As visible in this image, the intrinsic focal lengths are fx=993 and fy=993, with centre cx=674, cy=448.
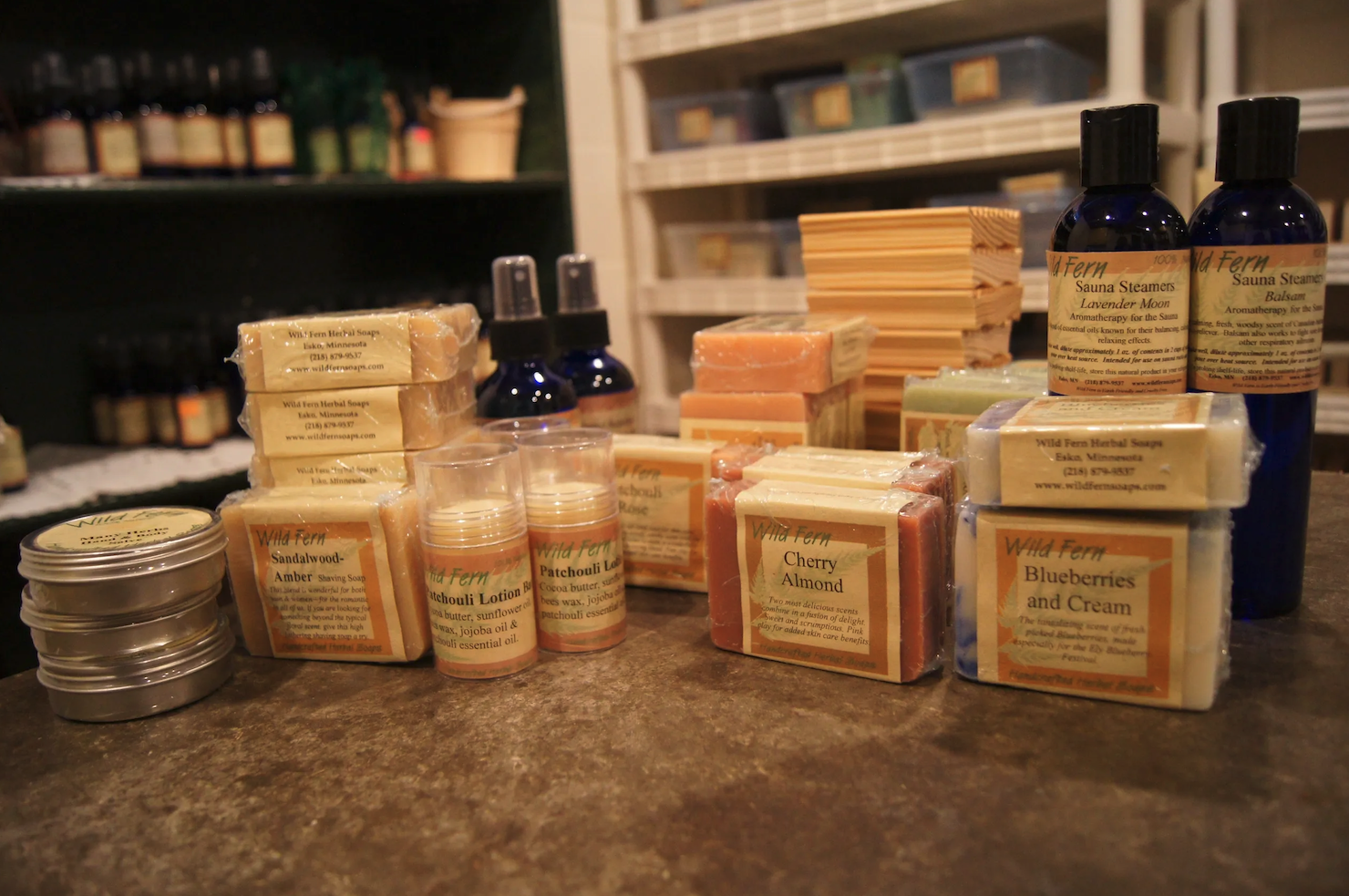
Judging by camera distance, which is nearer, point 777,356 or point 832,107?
point 777,356

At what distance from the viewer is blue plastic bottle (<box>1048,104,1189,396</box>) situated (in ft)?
2.19

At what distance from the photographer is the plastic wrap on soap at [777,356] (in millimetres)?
870

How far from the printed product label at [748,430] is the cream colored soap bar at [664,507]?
0.13 ft

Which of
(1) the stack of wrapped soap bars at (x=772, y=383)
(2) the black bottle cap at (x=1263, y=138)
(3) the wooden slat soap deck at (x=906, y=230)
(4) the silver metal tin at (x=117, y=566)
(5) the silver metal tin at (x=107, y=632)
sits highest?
(2) the black bottle cap at (x=1263, y=138)

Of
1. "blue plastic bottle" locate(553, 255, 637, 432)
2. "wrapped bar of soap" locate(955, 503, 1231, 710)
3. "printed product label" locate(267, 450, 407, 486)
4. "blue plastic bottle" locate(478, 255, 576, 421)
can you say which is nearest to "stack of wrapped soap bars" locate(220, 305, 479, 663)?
"printed product label" locate(267, 450, 407, 486)

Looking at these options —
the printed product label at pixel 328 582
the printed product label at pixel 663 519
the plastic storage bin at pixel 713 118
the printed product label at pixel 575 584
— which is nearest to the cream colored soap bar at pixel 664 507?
the printed product label at pixel 663 519

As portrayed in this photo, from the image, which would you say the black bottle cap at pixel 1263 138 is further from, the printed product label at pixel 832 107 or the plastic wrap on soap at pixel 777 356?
the printed product label at pixel 832 107

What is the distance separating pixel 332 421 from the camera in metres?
0.78

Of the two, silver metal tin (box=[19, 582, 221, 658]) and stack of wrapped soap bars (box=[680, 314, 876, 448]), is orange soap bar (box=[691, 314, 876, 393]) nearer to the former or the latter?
stack of wrapped soap bars (box=[680, 314, 876, 448])

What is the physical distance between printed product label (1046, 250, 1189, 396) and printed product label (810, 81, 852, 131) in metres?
1.35

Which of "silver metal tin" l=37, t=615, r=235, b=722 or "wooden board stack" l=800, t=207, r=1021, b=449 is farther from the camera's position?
"wooden board stack" l=800, t=207, r=1021, b=449

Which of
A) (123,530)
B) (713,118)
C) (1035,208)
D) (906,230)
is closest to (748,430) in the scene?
(906,230)

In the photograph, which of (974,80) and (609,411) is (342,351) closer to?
(609,411)

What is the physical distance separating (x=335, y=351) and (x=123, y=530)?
0.65ft
